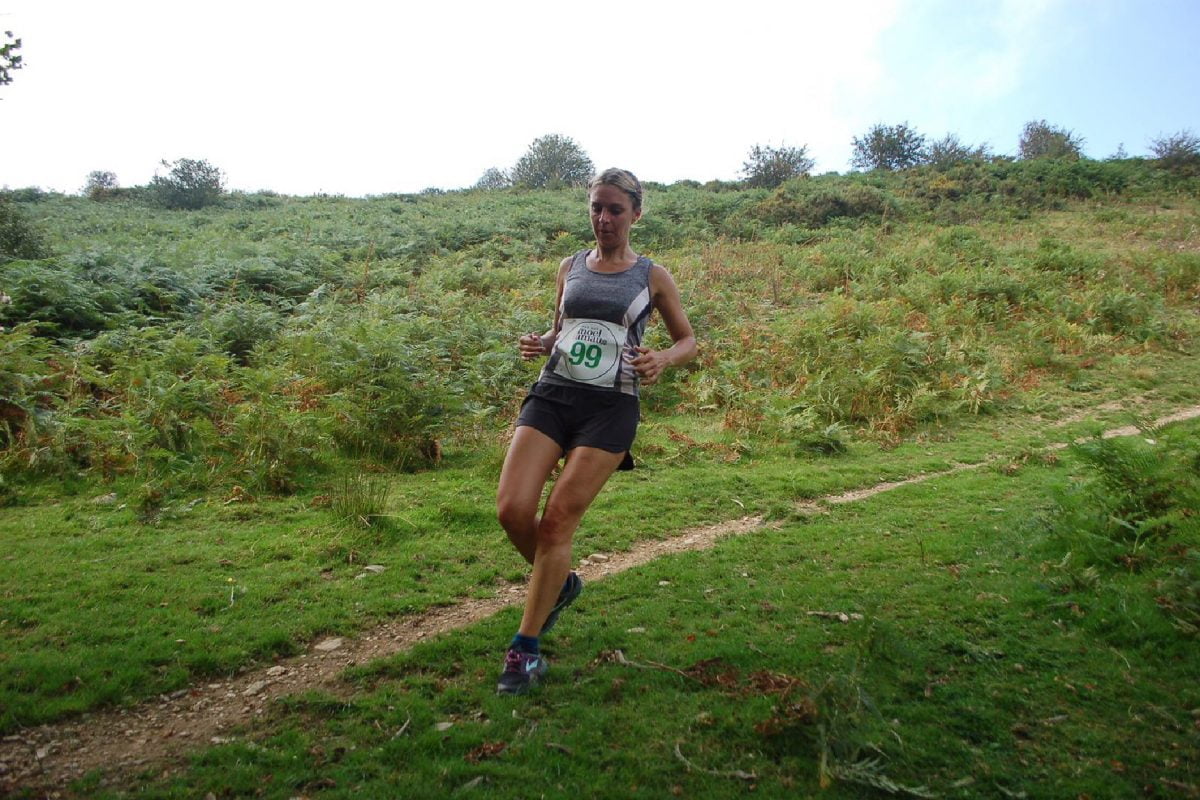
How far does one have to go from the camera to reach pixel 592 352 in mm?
3797


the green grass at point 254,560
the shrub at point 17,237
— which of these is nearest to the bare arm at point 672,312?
the green grass at point 254,560

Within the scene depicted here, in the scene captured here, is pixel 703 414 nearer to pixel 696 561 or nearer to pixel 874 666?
pixel 696 561

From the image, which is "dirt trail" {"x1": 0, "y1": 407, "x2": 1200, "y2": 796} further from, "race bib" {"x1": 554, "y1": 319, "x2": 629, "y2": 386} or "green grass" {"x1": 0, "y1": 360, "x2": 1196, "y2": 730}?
"race bib" {"x1": 554, "y1": 319, "x2": 629, "y2": 386}

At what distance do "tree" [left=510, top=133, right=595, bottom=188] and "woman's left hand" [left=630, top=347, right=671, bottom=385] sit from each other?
138 feet

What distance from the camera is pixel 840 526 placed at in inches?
255

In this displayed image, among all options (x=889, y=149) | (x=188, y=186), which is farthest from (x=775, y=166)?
(x=188, y=186)

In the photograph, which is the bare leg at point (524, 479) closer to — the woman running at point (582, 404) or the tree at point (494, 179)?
the woman running at point (582, 404)

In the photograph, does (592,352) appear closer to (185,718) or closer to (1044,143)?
(185,718)

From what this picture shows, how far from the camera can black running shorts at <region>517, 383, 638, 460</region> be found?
148 inches

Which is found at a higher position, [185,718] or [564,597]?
[564,597]

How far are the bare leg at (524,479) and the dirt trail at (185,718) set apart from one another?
1.07m

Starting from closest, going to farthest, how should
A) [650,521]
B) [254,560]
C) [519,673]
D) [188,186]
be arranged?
1. [519,673]
2. [254,560]
3. [650,521]
4. [188,186]

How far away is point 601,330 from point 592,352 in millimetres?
124

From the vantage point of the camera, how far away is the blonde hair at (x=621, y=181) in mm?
3836
